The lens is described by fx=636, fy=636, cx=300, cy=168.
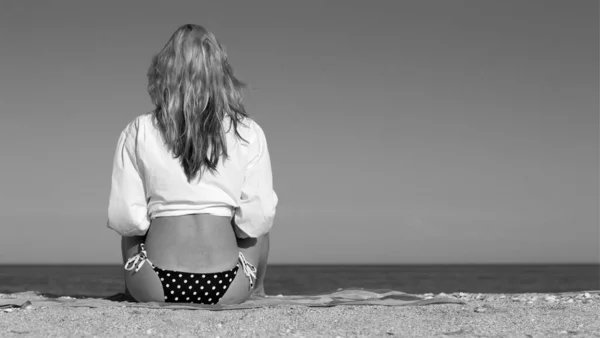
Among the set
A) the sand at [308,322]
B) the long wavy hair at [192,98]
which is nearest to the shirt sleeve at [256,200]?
the long wavy hair at [192,98]

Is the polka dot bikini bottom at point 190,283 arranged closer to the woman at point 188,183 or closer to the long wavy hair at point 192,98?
the woman at point 188,183

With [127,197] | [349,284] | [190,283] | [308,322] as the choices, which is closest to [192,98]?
[127,197]

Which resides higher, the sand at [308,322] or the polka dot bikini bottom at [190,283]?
the polka dot bikini bottom at [190,283]

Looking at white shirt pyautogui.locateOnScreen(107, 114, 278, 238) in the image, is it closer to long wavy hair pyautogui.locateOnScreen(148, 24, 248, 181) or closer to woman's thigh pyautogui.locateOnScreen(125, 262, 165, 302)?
long wavy hair pyautogui.locateOnScreen(148, 24, 248, 181)

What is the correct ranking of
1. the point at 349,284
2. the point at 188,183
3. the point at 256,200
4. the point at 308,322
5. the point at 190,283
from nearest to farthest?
the point at 308,322 → the point at 188,183 → the point at 190,283 → the point at 256,200 → the point at 349,284

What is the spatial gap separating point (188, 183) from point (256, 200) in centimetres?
52

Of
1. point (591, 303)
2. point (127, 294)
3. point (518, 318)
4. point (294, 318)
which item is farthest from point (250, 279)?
point (591, 303)

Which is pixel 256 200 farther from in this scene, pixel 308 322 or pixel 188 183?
pixel 308 322

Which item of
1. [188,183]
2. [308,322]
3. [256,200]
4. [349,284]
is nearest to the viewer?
[308,322]

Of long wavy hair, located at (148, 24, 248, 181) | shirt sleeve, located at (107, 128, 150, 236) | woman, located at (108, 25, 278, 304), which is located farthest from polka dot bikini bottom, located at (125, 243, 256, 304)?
long wavy hair, located at (148, 24, 248, 181)

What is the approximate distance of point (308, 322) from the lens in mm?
3873

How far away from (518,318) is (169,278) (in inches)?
90.7

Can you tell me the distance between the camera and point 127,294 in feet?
15.4

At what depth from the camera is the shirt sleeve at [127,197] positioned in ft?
13.7
